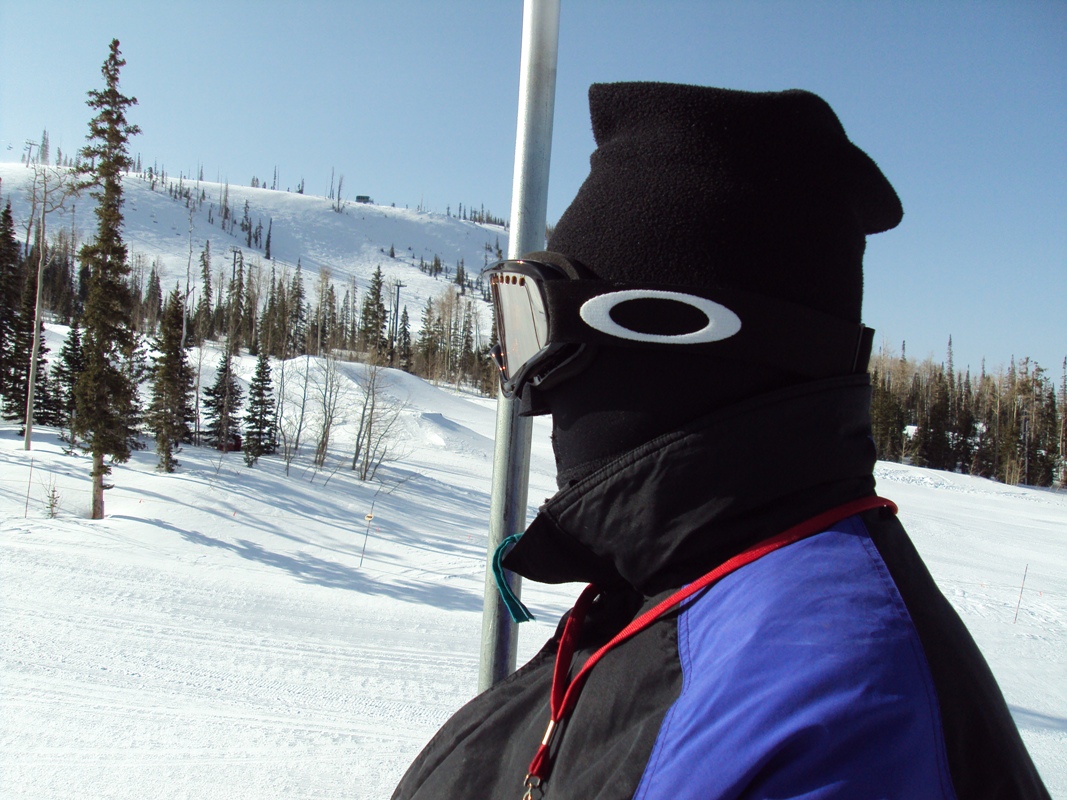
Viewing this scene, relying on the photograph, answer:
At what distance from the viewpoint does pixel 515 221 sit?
6.59 ft

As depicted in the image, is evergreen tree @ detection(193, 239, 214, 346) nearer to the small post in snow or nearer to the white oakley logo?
the small post in snow

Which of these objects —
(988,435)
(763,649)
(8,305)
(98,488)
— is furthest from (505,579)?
(988,435)

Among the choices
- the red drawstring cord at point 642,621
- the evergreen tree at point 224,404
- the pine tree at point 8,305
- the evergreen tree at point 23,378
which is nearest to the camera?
the red drawstring cord at point 642,621

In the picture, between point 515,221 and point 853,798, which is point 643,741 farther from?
point 515,221

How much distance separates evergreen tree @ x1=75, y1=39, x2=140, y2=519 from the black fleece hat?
16.2 m

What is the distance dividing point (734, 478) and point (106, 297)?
57.6ft

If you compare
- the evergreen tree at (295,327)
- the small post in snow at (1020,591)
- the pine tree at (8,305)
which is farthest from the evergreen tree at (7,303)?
the small post in snow at (1020,591)

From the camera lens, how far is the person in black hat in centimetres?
75

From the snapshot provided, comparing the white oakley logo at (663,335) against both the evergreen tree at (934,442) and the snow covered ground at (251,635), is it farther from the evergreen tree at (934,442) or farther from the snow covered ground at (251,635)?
the evergreen tree at (934,442)

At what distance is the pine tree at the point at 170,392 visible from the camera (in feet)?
66.0

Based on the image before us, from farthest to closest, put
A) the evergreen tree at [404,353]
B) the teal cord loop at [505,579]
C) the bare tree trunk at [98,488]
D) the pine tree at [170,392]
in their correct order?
the evergreen tree at [404,353] < the pine tree at [170,392] < the bare tree trunk at [98,488] < the teal cord loop at [505,579]

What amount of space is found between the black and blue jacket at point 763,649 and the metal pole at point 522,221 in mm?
718

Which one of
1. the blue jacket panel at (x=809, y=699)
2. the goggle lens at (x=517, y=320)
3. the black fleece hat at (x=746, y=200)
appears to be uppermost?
the black fleece hat at (x=746, y=200)

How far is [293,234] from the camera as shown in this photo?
425ft
